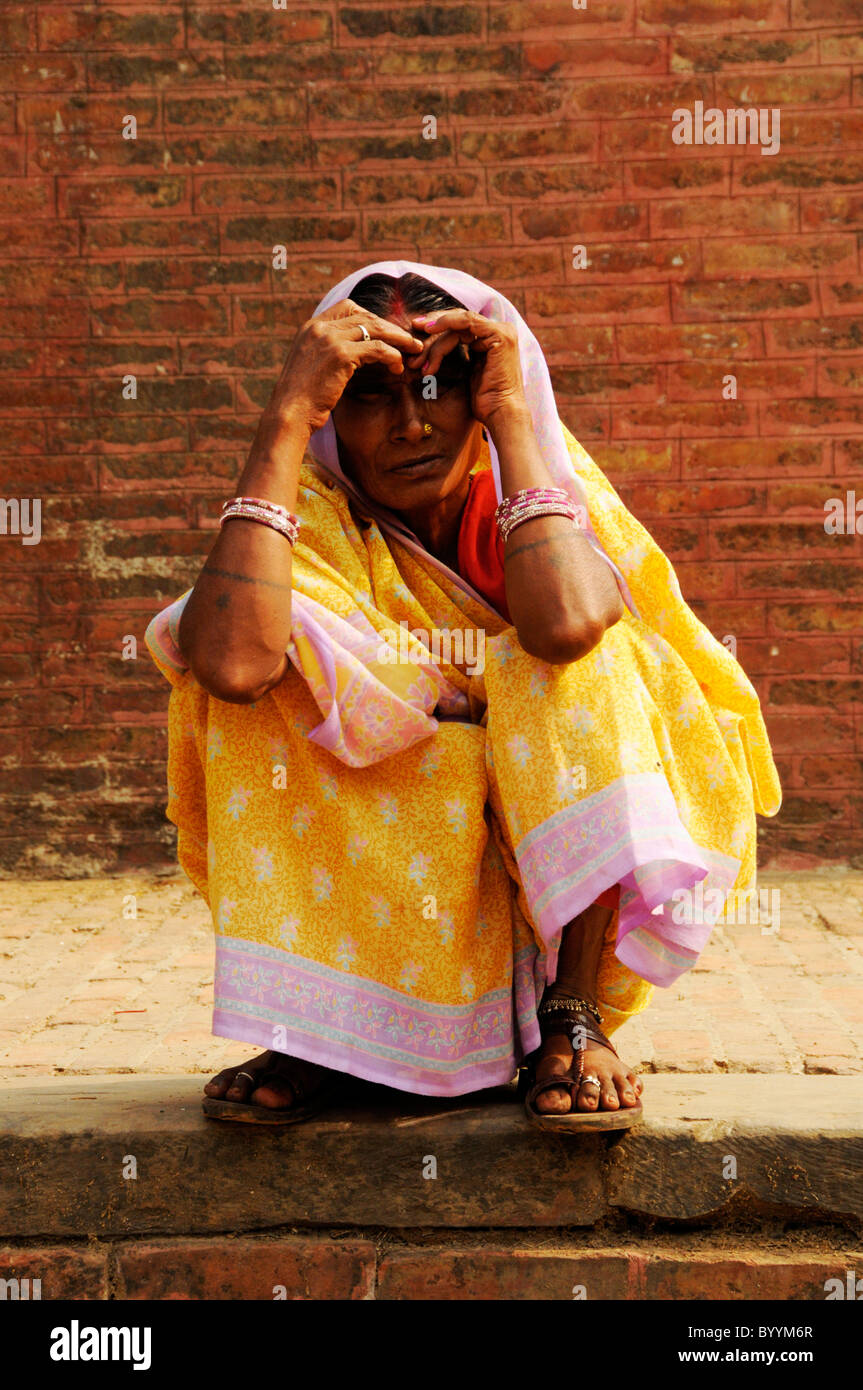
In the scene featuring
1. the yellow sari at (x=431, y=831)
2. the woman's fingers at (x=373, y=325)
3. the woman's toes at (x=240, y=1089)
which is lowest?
the woman's toes at (x=240, y=1089)

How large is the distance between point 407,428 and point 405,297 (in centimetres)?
26

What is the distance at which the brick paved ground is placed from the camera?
3.12 meters

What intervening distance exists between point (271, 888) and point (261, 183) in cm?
386

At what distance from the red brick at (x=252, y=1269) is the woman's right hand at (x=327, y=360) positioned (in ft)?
4.39

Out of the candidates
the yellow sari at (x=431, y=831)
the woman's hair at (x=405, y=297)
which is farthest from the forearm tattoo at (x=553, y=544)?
the woman's hair at (x=405, y=297)

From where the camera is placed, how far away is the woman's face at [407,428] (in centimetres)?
238

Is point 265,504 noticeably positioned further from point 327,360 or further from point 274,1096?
point 274,1096

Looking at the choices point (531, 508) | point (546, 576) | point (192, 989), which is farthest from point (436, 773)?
point (192, 989)

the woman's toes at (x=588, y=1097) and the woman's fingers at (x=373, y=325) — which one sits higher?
the woman's fingers at (x=373, y=325)

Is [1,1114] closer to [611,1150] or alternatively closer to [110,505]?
[611,1150]

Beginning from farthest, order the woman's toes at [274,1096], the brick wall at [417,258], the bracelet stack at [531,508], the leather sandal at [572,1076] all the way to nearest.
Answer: the brick wall at [417,258] → the bracelet stack at [531,508] → the woman's toes at [274,1096] → the leather sandal at [572,1076]

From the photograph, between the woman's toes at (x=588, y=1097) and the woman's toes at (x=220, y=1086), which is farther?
the woman's toes at (x=220, y=1086)

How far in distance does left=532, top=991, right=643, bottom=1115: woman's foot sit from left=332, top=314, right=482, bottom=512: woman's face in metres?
0.97

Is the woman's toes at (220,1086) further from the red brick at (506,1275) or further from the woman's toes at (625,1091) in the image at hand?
the woman's toes at (625,1091)
